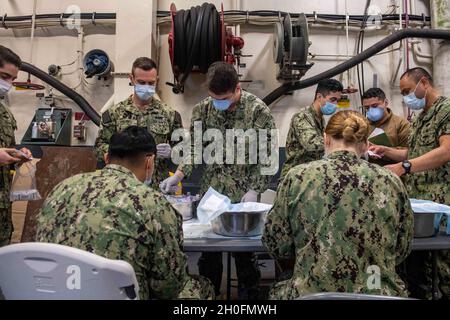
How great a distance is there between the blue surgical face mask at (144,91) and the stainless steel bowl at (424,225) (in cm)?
156

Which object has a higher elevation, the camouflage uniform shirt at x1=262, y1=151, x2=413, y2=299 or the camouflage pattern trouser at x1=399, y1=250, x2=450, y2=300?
the camouflage uniform shirt at x1=262, y1=151, x2=413, y2=299

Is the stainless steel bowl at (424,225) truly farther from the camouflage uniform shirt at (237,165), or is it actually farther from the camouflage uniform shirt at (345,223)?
the camouflage uniform shirt at (237,165)

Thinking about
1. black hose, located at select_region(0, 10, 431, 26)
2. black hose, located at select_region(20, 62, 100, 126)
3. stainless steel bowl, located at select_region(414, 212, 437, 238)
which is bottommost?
stainless steel bowl, located at select_region(414, 212, 437, 238)

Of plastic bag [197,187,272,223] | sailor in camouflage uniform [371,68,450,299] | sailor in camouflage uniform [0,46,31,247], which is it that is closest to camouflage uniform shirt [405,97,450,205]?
sailor in camouflage uniform [371,68,450,299]

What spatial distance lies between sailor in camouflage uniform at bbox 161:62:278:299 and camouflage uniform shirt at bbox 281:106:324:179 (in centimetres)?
34

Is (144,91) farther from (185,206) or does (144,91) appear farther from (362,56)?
(362,56)

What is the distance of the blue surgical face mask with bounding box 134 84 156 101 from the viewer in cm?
200

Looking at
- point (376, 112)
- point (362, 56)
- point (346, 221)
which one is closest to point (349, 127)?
point (346, 221)

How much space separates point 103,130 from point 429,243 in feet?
5.96

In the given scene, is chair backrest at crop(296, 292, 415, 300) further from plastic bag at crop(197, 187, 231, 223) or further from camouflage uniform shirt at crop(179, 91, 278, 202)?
camouflage uniform shirt at crop(179, 91, 278, 202)

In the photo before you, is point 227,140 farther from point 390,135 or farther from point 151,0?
point 151,0

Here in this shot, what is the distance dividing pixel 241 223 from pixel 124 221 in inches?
21.5

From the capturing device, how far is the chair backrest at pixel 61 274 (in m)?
0.75

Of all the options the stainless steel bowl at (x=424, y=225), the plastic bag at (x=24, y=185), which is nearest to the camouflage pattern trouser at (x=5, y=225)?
the plastic bag at (x=24, y=185)
